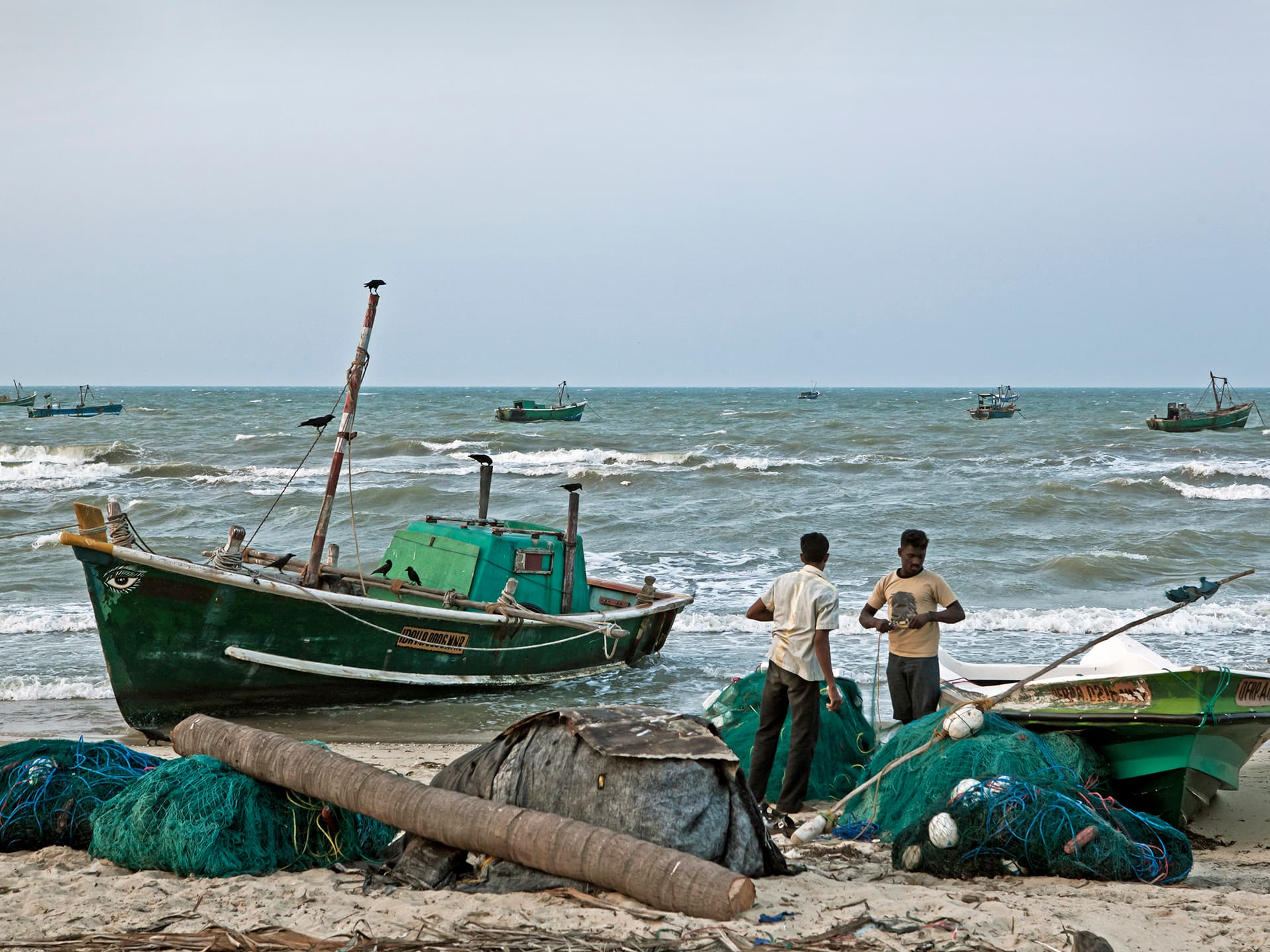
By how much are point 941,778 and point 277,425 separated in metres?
58.8

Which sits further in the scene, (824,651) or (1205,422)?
(1205,422)

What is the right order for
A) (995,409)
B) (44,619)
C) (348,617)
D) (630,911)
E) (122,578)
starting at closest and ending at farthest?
1. (630,911)
2. (122,578)
3. (348,617)
4. (44,619)
5. (995,409)

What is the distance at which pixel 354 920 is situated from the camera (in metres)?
4.04

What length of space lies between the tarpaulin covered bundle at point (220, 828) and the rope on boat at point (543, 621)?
4.55 meters

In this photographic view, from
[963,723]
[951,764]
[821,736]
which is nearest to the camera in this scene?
[951,764]

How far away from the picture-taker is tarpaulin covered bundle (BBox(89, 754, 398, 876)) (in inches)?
185

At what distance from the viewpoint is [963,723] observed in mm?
5930

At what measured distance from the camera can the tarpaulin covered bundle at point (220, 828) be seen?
185 inches

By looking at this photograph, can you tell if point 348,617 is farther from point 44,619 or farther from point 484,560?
point 44,619

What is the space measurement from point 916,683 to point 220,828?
4.13 m

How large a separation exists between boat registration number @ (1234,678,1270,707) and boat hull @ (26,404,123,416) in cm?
7184

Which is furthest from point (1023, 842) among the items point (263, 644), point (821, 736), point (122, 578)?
point (122, 578)

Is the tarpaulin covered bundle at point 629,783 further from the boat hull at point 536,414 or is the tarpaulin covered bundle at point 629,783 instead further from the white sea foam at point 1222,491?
the boat hull at point 536,414

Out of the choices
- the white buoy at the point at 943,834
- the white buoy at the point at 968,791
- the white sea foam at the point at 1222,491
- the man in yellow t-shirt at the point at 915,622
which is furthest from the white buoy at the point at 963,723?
the white sea foam at the point at 1222,491
